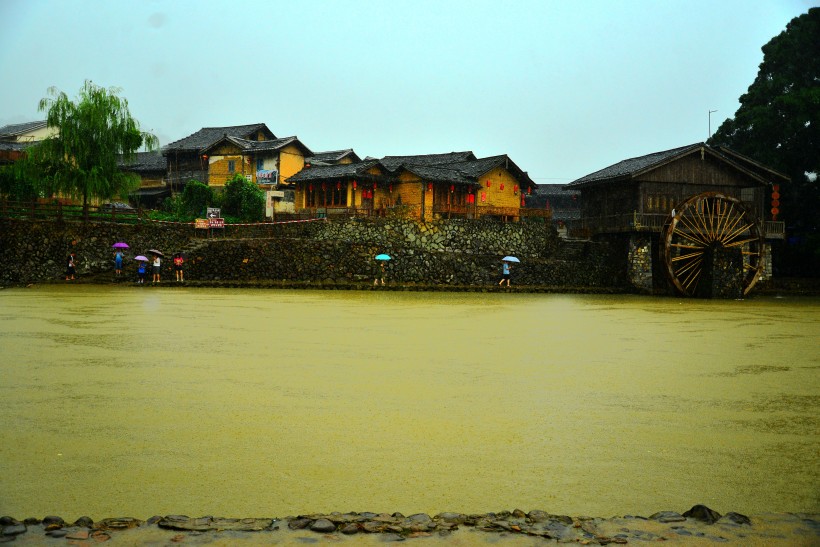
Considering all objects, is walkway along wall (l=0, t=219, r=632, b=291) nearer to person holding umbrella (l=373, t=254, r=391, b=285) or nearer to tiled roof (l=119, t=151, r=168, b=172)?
person holding umbrella (l=373, t=254, r=391, b=285)

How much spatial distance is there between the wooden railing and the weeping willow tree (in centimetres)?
55

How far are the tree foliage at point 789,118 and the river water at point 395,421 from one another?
24799mm

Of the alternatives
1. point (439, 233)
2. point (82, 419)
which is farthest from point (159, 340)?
point (439, 233)

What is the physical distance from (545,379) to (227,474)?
4.47 meters

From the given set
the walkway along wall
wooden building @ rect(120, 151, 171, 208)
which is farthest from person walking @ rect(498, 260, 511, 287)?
wooden building @ rect(120, 151, 171, 208)

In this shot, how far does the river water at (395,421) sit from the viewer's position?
410 cm

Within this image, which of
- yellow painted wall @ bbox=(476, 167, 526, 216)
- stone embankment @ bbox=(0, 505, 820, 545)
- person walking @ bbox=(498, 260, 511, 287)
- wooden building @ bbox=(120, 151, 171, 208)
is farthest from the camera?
wooden building @ bbox=(120, 151, 171, 208)

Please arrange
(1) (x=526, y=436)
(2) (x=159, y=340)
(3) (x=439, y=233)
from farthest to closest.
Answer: (3) (x=439, y=233) < (2) (x=159, y=340) < (1) (x=526, y=436)

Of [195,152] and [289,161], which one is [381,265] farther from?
[195,152]

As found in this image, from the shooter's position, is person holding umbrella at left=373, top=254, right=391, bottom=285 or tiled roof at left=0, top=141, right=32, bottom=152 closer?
person holding umbrella at left=373, top=254, right=391, bottom=285

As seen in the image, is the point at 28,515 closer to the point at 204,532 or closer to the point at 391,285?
the point at 204,532

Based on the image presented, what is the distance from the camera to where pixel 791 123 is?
31.8 metres

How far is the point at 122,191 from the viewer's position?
28.2m

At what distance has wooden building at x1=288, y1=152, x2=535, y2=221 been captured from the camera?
34344mm
